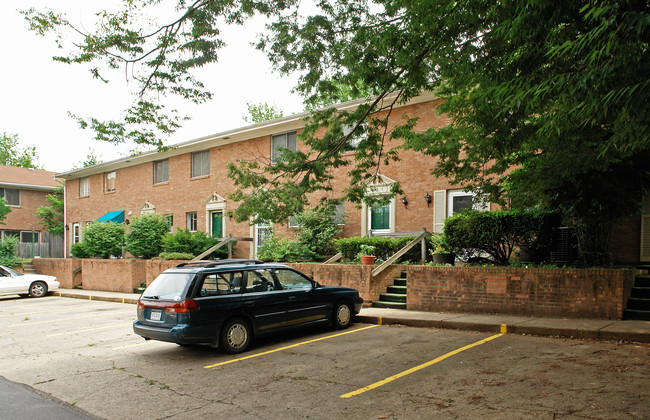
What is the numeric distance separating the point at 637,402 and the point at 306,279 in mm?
6082

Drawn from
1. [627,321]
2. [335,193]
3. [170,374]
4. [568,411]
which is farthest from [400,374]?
[335,193]

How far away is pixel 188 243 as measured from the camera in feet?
67.5

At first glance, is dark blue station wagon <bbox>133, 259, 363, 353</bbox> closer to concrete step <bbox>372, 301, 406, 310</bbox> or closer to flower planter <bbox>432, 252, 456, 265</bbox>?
concrete step <bbox>372, 301, 406, 310</bbox>

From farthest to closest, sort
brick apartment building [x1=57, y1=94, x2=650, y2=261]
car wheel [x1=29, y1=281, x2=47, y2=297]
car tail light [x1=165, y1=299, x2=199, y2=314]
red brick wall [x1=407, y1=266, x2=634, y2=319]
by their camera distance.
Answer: car wheel [x1=29, y1=281, x2=47, y2=297] < brick apartment building [x1=57, y1=94, x2=650, y2=261] < red brick wall [x1=407, y1=266, x2=634, y2=319] < car tail light [x1=165, y1=299, x2=199, y2=314]

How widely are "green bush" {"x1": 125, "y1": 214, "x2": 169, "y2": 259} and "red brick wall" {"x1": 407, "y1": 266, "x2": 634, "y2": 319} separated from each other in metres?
13.9

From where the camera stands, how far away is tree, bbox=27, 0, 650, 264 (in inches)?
175

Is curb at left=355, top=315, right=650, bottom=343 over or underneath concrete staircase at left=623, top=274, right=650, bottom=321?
underneath

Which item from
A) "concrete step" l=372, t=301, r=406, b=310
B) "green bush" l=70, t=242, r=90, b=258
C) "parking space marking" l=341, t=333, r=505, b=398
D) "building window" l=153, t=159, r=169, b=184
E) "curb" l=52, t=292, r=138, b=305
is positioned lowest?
"curb" l=52, t=292, r=138, b=305

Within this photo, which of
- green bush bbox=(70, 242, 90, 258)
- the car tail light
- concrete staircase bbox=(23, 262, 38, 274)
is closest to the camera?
the car tail light

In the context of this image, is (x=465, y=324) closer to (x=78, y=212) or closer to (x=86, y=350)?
(x=86, y=350)

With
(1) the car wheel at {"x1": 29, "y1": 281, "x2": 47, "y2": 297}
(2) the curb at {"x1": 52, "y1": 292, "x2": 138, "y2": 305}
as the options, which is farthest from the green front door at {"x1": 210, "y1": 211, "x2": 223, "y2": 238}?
(1) the car wheel at {"x1": 29, "y1": 281, "x2": 47, "y2": 297}

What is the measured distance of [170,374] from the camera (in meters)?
6.91

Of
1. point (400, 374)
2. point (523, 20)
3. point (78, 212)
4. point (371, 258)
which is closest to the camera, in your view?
A: point (523, 20)

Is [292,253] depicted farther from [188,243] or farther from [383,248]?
[188,243]
